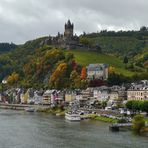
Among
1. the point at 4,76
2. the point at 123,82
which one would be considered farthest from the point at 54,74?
the point at 4,76

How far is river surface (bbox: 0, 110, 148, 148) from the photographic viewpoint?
170 feet

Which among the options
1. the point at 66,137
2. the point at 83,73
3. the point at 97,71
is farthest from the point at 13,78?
the point at 66,137

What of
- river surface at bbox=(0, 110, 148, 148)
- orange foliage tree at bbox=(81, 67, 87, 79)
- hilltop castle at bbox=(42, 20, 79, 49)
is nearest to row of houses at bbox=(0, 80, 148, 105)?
orange foliage tree at bbox=(81, 67, 87, 79)

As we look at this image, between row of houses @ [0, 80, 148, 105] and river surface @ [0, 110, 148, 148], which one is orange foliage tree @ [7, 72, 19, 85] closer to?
row of houses @ [0, 80, 148, 105]

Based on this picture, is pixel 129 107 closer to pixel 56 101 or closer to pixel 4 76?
pixel 56 101

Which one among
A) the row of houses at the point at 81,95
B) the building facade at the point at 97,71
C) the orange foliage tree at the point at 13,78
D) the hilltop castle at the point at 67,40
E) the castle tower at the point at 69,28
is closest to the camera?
the row of houses at the point at 81,95

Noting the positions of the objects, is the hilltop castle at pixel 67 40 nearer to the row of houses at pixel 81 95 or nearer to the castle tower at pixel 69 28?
the castle tower at pixel 69 28

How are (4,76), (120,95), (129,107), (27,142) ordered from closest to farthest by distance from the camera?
(27,142) → (129,107) → (120,95) → (4,76)

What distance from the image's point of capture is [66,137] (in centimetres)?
5844

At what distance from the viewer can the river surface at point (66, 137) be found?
2044 inches

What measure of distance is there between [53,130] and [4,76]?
397ft

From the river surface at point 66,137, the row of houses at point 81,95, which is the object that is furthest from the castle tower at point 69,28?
the river surface at point 66,137

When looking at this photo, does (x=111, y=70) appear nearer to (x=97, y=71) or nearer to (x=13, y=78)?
(x=97, y=71)

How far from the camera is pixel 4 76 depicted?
185000 mm
